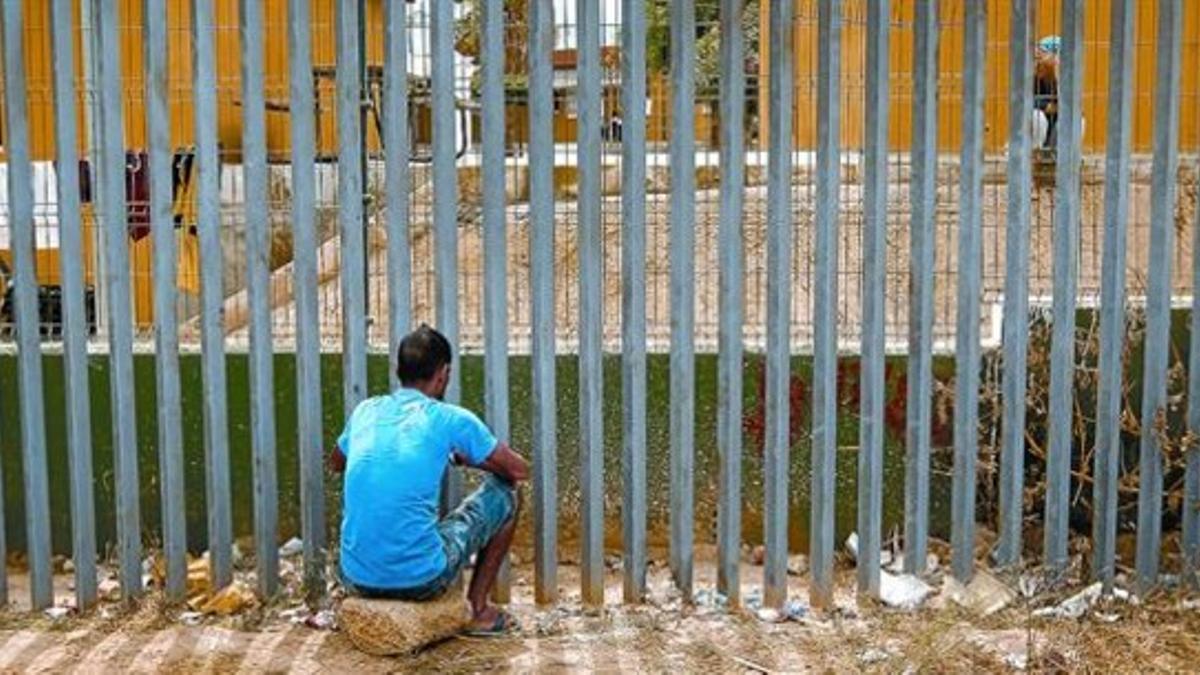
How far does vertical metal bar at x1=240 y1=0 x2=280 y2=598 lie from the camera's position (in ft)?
17.1

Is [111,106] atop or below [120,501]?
atop

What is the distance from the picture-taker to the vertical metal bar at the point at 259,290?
521cm

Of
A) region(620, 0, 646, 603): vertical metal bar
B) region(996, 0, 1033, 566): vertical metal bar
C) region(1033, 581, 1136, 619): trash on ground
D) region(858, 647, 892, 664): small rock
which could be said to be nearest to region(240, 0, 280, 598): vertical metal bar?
region(620, 0, 646, 603): vertical metal bar

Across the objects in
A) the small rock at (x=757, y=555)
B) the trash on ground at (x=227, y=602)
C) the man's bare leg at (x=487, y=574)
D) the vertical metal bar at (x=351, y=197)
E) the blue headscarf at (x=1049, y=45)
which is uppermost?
the blue headscarf at (x=1049, y=45)

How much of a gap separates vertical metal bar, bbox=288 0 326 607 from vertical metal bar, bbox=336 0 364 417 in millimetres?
103

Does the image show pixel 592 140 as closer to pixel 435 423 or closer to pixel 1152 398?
pixel 435 423

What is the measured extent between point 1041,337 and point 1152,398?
92cm

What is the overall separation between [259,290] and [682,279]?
147 centimetres

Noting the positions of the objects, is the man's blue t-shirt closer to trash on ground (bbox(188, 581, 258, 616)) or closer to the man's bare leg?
the man's bare leg

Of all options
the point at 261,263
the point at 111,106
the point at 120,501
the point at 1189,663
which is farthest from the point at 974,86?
the point at 120,501

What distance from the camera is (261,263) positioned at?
5.29 meters

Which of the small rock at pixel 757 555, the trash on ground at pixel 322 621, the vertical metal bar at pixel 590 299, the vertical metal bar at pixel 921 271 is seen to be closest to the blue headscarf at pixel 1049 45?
the vertical metal bar at pixel 921 271

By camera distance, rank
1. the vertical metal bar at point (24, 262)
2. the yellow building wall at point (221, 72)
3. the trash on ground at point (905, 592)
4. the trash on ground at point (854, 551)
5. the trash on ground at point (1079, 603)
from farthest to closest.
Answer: the trash on ground at point (854, 551)
the yellow building wall at point (221, 72)
the trash on ground at point (905, 592)
the trash on ground at point (1079, 603)
the vertical metal bar at point (24, 262)

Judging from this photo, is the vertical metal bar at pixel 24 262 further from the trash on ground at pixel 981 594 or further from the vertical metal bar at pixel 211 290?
the trash on ground at pixel 981 594
